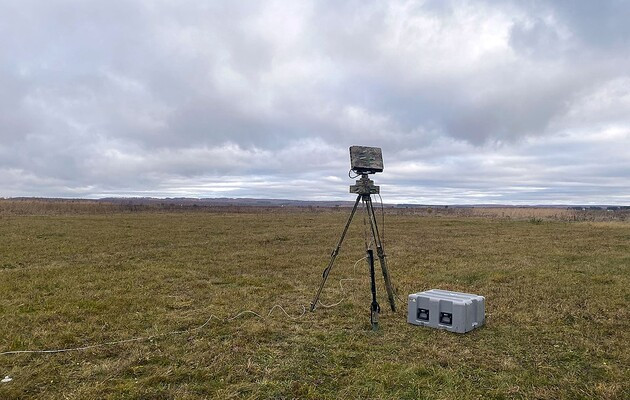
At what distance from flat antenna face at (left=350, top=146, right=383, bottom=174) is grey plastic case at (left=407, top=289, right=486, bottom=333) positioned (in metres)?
2.12

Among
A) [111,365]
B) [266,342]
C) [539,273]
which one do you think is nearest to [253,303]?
[266,342]

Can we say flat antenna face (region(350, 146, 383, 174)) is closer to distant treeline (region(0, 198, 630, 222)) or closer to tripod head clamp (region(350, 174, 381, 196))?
tripod head clamp (region(350, 174, 381, 196))

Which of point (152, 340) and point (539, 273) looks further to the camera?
point (539, 273)

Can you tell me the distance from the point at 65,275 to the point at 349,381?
895 centimetres

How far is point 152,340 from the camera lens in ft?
18.9

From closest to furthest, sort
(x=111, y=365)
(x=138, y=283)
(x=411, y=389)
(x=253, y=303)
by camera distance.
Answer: (x=411, y=389) → (x=111, y=365) → (x=253, y=303) → (x=138, y=283)

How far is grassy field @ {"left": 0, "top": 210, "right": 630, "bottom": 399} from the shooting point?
4.37m

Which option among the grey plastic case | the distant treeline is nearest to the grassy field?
the grey plastic case

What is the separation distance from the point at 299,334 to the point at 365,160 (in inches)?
109

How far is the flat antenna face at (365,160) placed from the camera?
612 cm

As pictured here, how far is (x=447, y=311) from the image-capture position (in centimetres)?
612

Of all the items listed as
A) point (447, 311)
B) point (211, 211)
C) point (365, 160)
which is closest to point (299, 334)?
point (447, 311)

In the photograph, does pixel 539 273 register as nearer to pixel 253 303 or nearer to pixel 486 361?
pixel 486 361

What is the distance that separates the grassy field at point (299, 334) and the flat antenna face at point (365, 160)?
7.99ft
